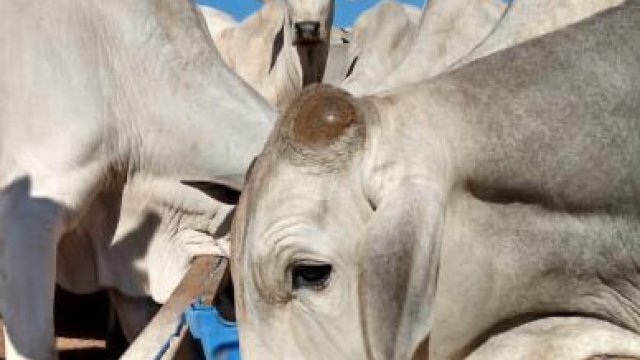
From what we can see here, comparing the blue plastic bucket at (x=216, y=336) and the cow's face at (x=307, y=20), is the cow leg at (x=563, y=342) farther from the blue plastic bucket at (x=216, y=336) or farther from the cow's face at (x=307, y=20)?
the cow's face at (x=307, y=20)

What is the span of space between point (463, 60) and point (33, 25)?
1787mm

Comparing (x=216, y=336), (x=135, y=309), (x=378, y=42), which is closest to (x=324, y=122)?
(x=216, y=336)

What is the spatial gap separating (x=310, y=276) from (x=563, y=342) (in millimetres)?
435

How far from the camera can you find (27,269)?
321cm

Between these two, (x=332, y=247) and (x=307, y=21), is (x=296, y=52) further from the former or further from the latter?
(x=332, y=247)

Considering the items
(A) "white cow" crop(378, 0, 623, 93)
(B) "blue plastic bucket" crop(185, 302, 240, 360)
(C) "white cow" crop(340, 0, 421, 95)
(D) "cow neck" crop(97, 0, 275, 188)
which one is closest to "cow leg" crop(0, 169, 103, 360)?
(D) "cow neck" crop(97, 0, 275, 188)

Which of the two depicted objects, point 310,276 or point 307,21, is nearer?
point 310,276

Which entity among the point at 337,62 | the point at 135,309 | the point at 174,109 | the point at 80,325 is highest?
the point at 174,109

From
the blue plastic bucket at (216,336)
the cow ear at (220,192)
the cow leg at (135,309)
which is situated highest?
the cow ear at (220,192)

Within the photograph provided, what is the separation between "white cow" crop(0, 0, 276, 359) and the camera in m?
3.24

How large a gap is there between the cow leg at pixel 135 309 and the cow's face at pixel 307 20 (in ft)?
8.16

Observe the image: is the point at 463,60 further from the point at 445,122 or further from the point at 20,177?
the point at 20,177

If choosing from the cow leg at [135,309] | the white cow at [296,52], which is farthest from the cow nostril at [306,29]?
the cow leg at [135,309]

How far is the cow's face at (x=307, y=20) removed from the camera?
5.89 metres
